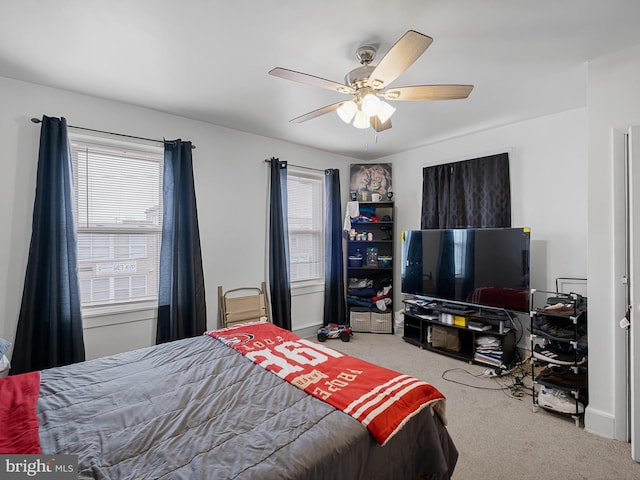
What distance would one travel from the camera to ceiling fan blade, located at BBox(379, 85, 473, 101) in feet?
5.88

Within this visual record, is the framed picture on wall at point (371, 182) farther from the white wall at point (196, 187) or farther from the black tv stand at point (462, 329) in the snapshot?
the black tv stand at point (462, 329)

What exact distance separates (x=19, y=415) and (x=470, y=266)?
360cm

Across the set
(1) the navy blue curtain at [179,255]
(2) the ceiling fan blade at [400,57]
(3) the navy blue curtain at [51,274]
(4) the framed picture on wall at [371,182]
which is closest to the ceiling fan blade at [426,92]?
(2) the ceiling fan blade at [400,57]

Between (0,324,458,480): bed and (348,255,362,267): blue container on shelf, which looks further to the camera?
(348,255,362,267): blue container on shelf

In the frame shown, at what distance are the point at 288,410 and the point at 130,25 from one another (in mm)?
2227

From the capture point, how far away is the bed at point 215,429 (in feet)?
3.55

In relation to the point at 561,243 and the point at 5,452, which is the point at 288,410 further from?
the point at 561,243

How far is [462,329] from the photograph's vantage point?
135 inches

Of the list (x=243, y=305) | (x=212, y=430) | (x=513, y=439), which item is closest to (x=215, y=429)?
(x=212, y=430)

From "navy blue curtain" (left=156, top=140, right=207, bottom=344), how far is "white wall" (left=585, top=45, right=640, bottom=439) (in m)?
3.25

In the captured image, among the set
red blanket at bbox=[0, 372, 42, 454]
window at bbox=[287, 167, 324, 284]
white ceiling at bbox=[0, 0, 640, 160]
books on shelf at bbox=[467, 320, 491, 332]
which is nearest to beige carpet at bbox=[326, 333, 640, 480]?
books on shelf at bbox=[467, 320, 491, 332]

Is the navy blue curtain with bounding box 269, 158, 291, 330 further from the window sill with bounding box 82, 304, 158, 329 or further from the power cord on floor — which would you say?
the power cord on floor

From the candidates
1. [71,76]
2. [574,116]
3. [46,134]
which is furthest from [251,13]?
[574,116]

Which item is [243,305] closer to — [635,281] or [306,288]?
[306,288]
